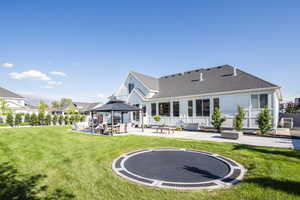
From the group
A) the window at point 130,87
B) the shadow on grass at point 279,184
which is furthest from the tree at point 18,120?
the shadow on grass at point 279,184

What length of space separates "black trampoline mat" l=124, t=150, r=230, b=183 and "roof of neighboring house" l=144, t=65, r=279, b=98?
31.9ft

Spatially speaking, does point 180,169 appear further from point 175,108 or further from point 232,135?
point 175,108

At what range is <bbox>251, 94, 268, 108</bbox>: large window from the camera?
11980 mm

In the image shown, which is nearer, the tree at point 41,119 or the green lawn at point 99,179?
the green lawn at point 99,179

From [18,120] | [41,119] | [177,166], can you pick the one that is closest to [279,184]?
[177,166]

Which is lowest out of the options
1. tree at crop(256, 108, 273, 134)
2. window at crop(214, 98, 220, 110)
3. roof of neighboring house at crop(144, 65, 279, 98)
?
tree at crop(256, 108, 273, 134)

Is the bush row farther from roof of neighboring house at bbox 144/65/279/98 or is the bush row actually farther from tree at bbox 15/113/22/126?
roof of neighboring house at bbox 144/65/279/98

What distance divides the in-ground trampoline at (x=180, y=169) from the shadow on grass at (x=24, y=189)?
173 centimetres

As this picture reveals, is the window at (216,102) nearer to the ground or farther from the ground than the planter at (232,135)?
farther from the ground

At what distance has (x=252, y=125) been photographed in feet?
40.5

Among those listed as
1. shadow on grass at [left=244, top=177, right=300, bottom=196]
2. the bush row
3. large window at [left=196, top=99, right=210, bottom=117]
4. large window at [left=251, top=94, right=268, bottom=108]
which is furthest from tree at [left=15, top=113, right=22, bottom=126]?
large window at [left=251, top=94, right=268, bottom=108]

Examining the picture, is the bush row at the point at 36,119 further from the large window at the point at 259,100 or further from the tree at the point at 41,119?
the large window at the point at 259,100

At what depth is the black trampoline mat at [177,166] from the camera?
4.30 metres

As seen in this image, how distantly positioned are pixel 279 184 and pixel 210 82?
13584 millimetres
